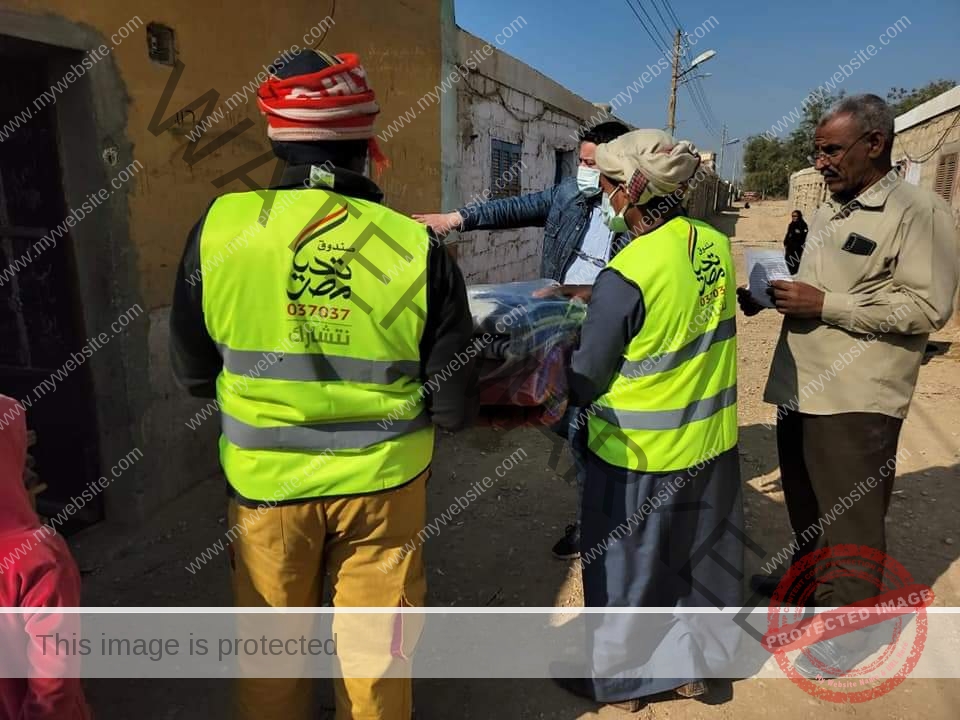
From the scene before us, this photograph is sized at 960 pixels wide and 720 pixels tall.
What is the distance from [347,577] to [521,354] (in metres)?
0.78

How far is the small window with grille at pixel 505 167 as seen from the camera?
24.1ft

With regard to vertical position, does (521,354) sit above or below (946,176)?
below

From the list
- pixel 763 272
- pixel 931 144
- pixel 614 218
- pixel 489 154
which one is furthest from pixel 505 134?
pixel 931 144

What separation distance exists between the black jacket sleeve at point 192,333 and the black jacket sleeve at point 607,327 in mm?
1020

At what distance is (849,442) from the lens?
243 centimetres

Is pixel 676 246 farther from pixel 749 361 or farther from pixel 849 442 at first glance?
pixel 749 361

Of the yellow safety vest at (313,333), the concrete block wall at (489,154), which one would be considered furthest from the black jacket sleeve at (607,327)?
the concrete block wall at (489,154)

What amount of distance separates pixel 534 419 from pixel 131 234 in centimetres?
224

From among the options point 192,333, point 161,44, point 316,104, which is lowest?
point 192,333

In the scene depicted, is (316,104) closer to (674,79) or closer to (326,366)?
(326,366)

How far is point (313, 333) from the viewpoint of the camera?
1533 mm

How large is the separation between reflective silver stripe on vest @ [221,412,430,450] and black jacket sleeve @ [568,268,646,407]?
26.0 inches

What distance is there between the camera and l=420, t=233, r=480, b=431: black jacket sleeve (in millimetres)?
1599

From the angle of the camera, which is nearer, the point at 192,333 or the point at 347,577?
the point at 192,333
